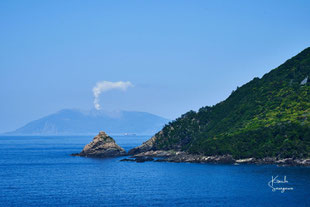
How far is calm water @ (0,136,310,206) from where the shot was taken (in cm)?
9769

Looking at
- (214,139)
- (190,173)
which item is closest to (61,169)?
(190,173)

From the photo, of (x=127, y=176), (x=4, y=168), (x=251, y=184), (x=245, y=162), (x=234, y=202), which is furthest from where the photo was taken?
(x=4, y=168)

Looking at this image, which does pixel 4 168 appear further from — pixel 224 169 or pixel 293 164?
pixel 293 164

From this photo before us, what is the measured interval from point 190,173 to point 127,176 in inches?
845

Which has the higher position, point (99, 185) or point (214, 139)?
point (214, 139)

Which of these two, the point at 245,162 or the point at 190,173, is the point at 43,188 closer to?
the point at 190,173

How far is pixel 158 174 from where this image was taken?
145 metres

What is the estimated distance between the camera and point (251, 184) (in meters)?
116

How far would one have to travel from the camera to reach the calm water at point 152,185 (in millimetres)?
97688

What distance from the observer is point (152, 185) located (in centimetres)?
12162

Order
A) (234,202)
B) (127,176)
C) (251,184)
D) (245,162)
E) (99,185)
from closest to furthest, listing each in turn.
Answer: (234,202) < (251,184) < (99,185) < (127,176) < (245,162)

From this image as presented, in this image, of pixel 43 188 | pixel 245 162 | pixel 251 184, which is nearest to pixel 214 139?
pixel 245 162

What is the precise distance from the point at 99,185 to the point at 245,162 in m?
63.2

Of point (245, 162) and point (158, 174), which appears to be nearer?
point (158, 174)
